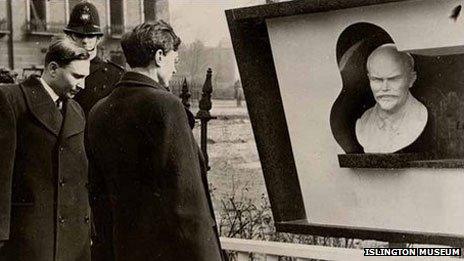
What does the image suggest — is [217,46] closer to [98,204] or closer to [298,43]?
[98,204]

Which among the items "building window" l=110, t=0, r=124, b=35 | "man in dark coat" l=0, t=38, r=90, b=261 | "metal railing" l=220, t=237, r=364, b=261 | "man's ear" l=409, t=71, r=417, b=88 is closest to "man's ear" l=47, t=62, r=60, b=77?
"man in dark coat" l=0, t=38, r=90, b=261

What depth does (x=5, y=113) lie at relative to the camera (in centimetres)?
195

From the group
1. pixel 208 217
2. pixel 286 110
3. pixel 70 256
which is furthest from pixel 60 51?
pixel 286 110

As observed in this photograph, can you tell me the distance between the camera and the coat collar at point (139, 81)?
1.58 metres

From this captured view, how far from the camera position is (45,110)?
2037 mm

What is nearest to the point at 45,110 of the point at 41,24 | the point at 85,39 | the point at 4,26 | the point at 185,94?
the point at 185,94

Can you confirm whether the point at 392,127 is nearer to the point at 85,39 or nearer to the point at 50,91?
the point at 50,91

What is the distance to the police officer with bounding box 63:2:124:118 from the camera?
254 cm

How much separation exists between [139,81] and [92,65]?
1.03m

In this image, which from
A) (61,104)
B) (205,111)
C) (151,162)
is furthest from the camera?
(205,111)

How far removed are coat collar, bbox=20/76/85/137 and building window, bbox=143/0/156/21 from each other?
619 mm

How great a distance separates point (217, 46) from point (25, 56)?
5.08 ft

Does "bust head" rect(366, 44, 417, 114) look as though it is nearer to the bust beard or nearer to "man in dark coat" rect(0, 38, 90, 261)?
the bust beard

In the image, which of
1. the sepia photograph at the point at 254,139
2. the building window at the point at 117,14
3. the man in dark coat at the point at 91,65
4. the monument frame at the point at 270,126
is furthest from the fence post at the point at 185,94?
the monument frame at the point at 270,126
